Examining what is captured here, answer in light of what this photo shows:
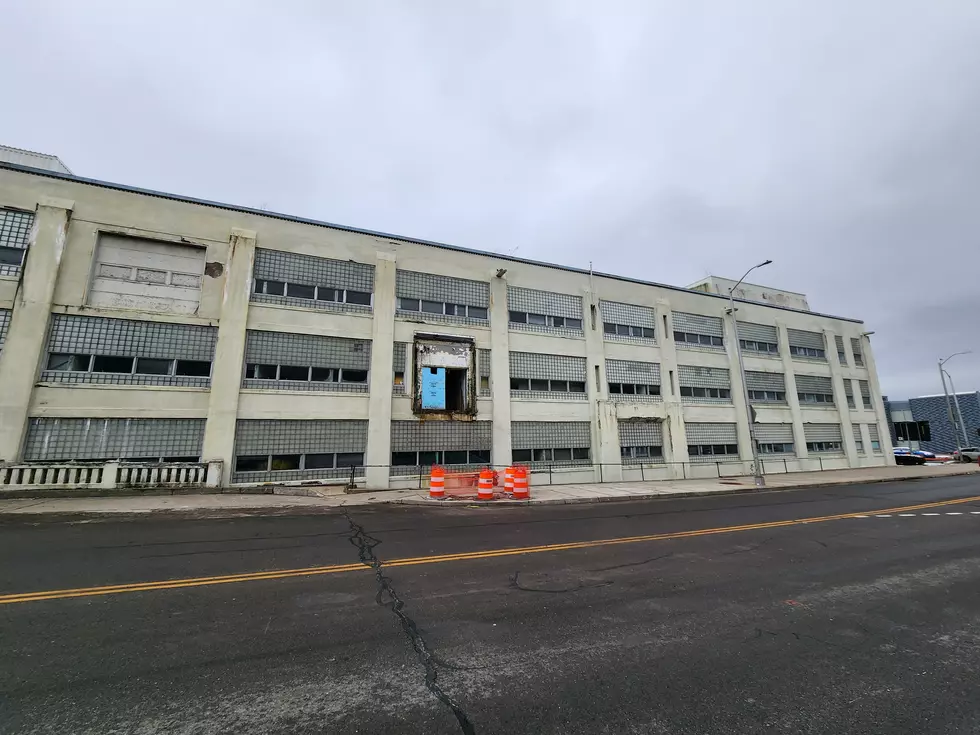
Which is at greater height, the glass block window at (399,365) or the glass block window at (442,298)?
the glass block window at (442,298)

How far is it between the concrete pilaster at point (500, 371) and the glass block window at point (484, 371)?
206mm

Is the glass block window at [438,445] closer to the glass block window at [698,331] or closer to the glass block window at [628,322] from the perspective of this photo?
the glass block window at [628,322]

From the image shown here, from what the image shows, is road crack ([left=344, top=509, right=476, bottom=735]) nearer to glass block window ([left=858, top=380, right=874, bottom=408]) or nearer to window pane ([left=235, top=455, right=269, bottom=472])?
window pane ([left=235, top=455, right=269, bottom=472])

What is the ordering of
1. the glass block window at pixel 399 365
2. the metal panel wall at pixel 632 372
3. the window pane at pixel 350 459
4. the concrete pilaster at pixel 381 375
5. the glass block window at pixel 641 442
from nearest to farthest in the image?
1. the window pane at pixel 350 459
2. the concrete pilaster at pixel 381 375
3. the glass block window at pixel 399 365
4. the glass block window at pixel 641 442
5. the metal panel wall at pixel 632 372

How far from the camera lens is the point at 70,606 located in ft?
15.7

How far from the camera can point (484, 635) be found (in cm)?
423

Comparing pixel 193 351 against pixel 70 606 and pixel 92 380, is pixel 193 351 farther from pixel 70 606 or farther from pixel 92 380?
pixel 70 606

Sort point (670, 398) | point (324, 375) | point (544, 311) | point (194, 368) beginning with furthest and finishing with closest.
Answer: point (670, 398) → point (544, 311) → point (324, 375) → point (194, 368)

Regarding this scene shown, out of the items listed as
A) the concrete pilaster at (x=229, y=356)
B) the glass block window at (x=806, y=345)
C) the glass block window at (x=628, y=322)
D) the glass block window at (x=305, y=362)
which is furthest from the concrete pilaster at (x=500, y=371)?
the glass block window at (x=806, y=345)

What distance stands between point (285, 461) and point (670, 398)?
70.7 feet

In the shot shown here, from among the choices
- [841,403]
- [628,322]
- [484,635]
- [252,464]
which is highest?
[628,322]

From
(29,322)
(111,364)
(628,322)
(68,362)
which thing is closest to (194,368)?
(111,364)

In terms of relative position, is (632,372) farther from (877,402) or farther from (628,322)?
(877,402)

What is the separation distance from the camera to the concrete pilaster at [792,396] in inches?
1163
